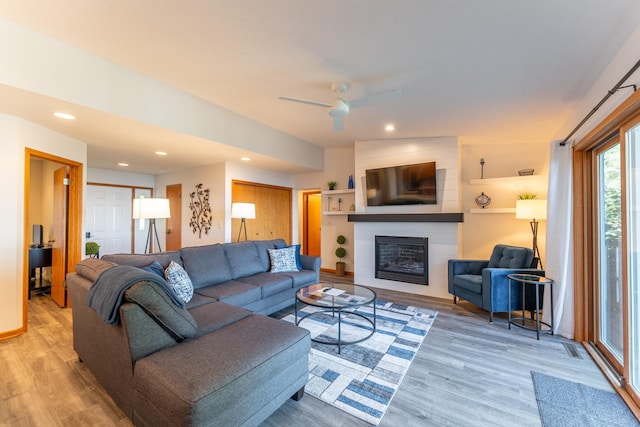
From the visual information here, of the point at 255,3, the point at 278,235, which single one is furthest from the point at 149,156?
the point at 255,3

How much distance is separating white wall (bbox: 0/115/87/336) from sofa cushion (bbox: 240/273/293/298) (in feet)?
7.53

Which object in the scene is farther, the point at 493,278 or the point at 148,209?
the point at 148,209

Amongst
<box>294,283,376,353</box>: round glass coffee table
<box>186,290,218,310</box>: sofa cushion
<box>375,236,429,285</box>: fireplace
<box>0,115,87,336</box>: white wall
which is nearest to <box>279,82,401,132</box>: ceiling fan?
<box>294,283,376,353</box>: round glass coffee table

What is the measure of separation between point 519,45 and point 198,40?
8.21 feet

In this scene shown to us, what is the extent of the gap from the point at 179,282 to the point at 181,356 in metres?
1.22

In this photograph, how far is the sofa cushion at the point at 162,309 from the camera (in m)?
1.51

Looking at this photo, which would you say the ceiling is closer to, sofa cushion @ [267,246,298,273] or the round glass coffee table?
sofa cushion @ [267,246,298,273]

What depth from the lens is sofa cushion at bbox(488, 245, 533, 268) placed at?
3292 millimetres

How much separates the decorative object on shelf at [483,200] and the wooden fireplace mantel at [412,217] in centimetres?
63

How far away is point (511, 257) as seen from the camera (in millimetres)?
3496

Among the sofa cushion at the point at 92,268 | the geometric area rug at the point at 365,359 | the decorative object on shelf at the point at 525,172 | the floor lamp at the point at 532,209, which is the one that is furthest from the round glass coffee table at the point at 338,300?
the decorative object on shelf at the point at 525,172

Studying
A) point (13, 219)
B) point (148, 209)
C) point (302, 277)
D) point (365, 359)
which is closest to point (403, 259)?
point (302, 277)

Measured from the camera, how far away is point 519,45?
2039 millimetres

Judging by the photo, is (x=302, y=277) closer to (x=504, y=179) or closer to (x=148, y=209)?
(x=148, y=209)
